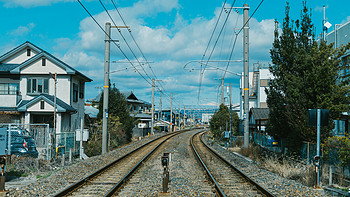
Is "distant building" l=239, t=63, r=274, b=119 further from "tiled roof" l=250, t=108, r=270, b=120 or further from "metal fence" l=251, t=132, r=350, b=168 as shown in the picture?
"metal fence" l=251, t=132, r=350, b=168

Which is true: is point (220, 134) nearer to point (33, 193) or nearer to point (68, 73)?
point (68, 73)

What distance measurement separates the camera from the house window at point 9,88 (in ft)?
97.7

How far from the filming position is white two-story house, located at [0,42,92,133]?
28.2 metres

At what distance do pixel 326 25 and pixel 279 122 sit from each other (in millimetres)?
13199

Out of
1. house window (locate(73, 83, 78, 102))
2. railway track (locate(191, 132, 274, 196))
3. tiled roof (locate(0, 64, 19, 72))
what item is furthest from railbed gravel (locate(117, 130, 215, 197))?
tiled roof (locate(0, 64, 19, 72))

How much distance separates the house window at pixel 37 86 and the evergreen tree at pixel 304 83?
20.4m

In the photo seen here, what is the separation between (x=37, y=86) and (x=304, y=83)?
76.4ft

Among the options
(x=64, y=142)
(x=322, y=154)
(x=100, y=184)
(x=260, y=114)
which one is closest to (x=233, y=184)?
(x=322, y=154)

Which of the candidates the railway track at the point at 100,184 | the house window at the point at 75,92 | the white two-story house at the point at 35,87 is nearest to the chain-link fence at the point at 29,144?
the railway track at the point at 100,184

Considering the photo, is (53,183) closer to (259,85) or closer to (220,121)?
(220,121)

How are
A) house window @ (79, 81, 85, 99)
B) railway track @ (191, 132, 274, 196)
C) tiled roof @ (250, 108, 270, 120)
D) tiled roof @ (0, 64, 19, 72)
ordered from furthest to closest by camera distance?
house window @ (79, 81, 85, 99) < tiled roof @ (250, 108, 270, 120) < tiled roof @ (0, 64, 19, 72) < railway track @ (191, 132, 274, 196)

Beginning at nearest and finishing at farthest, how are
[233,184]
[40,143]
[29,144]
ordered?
[233,184], [29,144], [40,143]

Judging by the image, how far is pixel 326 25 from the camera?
26.8 m

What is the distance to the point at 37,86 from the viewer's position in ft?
98.4
